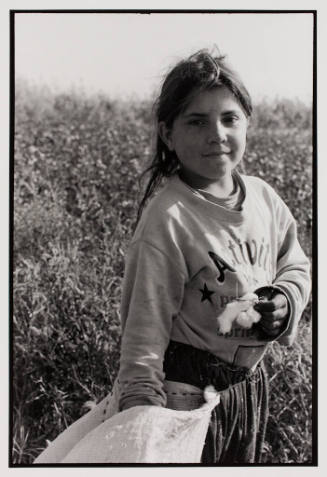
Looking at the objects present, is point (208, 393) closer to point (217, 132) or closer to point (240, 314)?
point (240, 314)

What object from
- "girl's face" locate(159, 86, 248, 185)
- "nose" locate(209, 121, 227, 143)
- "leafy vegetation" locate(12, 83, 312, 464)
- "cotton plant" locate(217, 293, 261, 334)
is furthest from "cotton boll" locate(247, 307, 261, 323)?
"nose" locate(209, 121, 227, 143)

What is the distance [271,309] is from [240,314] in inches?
4.2

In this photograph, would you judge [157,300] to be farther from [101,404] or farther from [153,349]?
[101,404]

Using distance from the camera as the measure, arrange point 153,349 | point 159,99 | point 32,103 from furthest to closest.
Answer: point 32,103
point 159,99
point 153,349

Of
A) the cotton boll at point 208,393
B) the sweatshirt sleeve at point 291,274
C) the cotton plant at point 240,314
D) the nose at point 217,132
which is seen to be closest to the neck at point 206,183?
the nose at point 217,132

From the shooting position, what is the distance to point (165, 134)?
2865 millimetres

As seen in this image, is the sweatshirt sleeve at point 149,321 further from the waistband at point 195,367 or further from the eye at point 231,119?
the eye at point 231,119

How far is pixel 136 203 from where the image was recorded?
298 cm

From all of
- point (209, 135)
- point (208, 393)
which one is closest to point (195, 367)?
point (208, 393)

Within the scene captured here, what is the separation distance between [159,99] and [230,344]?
2.82ft

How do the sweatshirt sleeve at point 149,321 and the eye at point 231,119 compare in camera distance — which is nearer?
the sweatshirt sleeve at point 149,321

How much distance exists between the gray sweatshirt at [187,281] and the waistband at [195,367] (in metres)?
0.02

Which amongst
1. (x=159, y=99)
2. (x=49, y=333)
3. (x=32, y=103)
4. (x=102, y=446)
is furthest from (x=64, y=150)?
(x=102, y=446)

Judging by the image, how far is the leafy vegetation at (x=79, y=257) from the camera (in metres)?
2.99
